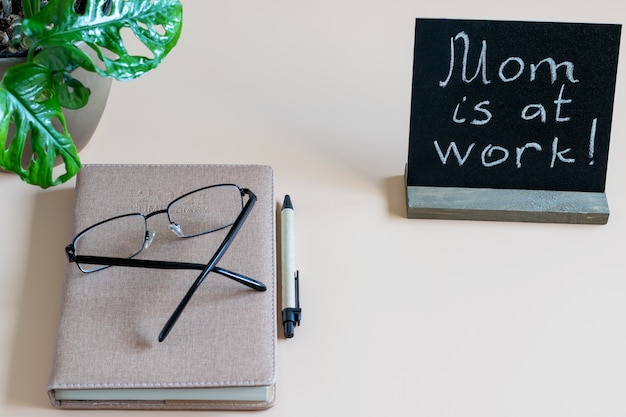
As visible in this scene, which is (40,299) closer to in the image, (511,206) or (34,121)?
(34,121)

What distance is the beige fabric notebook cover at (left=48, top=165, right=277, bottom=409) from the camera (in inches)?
33.6

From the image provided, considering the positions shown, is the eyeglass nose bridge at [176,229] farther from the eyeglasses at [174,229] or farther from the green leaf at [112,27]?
the green leaf at [112,27]

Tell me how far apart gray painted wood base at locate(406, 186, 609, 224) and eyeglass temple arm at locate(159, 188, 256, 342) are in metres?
0.17

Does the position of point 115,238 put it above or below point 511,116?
below

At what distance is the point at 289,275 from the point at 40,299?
0.79 feet

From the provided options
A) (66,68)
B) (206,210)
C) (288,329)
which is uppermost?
(66,68)

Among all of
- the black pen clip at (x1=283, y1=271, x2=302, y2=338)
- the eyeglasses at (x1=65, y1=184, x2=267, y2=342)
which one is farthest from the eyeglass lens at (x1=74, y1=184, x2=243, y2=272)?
the black pen clip at (x1=283, y1=271, x2=302, y2=338)

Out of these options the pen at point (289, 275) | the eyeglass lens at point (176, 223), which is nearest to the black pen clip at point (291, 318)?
the pen at point (289, 275)

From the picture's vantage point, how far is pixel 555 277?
957mm

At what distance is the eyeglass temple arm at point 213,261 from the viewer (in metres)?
0.86

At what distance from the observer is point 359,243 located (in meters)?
0.98

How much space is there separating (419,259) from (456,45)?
214mm

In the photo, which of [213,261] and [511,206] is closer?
[213,261]

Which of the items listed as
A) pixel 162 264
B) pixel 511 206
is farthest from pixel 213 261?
pixel 511 206
